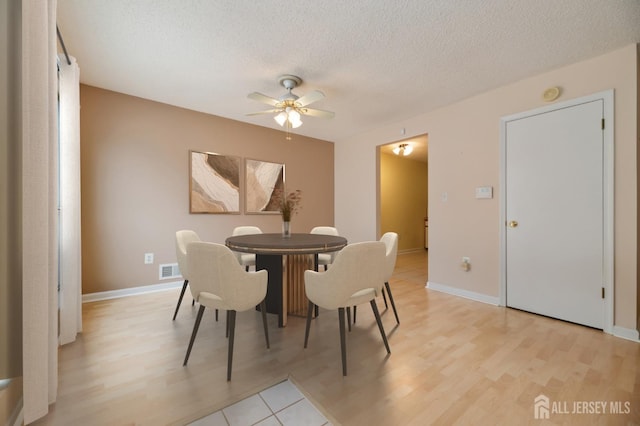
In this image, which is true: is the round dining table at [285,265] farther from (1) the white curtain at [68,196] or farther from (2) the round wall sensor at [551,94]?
(2) the round wall sensor at [551,94]

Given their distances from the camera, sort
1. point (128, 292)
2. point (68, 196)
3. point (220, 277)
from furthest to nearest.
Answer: point (128, 292) < point (68, 196) < point (220, 277)

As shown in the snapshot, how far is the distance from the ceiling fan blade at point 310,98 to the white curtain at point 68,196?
1.88 metres

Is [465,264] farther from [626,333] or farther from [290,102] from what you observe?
[290,102]

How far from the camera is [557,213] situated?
2525mm

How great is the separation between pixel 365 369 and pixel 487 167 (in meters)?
2.71

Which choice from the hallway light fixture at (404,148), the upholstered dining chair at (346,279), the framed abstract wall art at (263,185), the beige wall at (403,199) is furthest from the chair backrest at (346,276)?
the beige wall at (403,199)

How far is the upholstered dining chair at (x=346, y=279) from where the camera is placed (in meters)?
1.62

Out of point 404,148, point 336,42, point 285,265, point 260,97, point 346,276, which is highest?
point 336,42

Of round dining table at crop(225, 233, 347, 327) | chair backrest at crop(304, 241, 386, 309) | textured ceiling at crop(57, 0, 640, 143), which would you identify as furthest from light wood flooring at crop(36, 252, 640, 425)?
textured ceiling at crop(57, 0, 640, 143)

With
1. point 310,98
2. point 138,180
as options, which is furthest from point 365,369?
point 138,180

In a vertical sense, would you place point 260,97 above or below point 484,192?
above

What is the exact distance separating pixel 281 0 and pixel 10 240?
2101 mm

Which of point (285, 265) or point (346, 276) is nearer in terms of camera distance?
point (346, 276)

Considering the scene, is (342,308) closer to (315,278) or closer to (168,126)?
(315,278)
